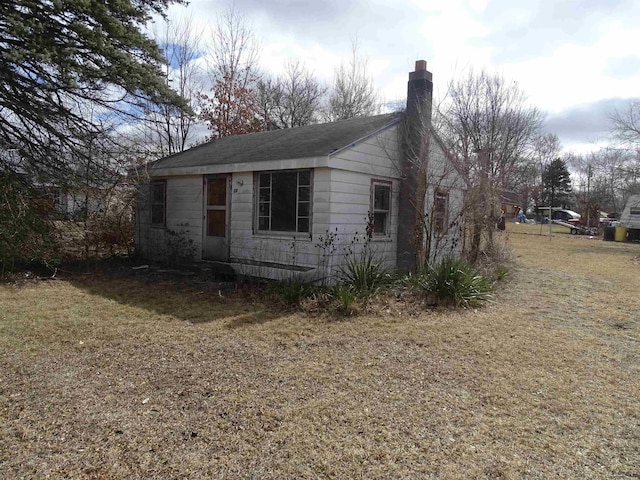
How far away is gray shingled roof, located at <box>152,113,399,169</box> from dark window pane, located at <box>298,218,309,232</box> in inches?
48.4

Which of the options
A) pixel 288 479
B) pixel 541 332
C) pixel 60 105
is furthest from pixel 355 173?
pixel 288 479

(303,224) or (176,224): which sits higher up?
(303,224)

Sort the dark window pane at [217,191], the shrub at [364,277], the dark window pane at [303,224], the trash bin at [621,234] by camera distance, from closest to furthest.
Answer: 1. the shrub at [364,277]
2. the dark window pane at [303,224]
3. the dark window pane at [217,191]
4. the trash bin at [621,234]

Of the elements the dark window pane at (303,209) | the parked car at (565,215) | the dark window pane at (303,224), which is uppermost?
the parked car at (565,215)

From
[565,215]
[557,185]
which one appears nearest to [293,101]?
[565,215]

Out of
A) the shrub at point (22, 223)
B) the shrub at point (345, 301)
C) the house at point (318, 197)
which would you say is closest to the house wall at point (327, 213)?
the house at point (318, 197)

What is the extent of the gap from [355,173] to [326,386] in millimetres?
5195

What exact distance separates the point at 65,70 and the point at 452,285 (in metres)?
7.55

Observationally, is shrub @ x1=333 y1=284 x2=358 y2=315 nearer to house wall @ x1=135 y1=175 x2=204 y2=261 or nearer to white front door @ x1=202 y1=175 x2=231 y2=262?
white front door @ x1=202 y1=175 x2=231 y2=262

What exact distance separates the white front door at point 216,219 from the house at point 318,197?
24mm

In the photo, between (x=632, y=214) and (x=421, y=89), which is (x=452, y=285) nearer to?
(x=421, y=89)

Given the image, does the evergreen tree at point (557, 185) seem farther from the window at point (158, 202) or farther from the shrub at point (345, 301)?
the shrub at point (345, 301)

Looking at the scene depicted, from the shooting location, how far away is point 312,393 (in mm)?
3617

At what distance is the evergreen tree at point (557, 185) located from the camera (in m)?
53.6
